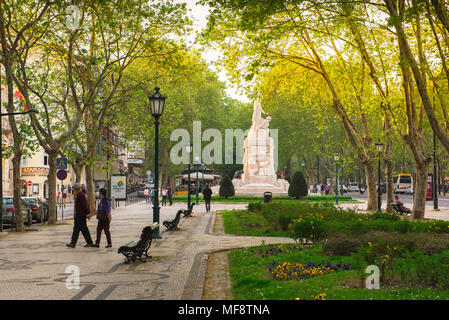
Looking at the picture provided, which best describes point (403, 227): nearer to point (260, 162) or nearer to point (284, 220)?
point (284, 220)

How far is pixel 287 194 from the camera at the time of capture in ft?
164

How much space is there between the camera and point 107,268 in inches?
440

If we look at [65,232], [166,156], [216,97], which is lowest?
[65,232]

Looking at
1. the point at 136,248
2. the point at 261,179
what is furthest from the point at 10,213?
the point at 261,179

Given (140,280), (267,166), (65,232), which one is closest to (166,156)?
(267,166)

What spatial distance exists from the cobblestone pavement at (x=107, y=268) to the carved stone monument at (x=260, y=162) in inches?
1218

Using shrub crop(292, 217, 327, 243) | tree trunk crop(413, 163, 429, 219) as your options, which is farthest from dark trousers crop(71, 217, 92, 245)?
tree trunk crop(413, 163, 429, 219)

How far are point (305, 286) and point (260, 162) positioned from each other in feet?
137

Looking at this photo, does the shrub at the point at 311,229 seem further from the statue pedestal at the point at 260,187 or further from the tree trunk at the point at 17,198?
the statue pedestal at the point at 260,187

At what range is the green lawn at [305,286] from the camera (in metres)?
7.18

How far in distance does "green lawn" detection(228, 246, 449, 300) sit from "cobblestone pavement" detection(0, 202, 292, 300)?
28.3 inches

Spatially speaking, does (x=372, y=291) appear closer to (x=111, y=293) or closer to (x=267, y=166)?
(x=111, y=293)
